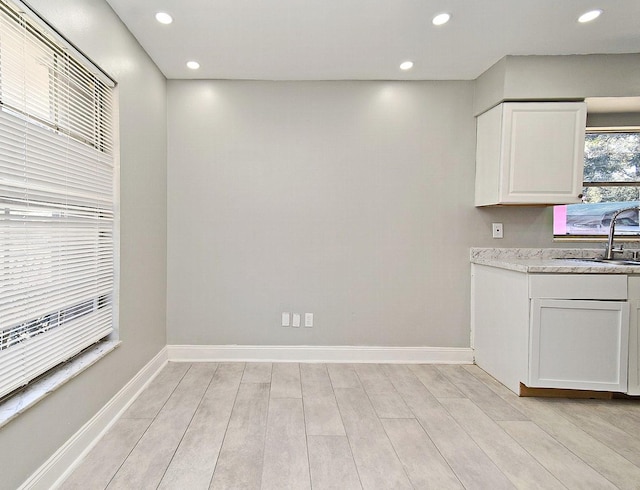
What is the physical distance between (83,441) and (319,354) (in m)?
1.76

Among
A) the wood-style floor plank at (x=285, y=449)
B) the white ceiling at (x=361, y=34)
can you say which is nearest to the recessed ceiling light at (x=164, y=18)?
the white ceiling at (x=361, y=34)

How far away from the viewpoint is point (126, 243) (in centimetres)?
221

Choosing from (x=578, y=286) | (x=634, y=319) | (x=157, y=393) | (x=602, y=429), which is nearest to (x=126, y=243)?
A: (x=157, y=393)

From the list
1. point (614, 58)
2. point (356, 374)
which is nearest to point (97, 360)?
point (356, 374)

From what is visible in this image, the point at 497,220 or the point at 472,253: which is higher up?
the point at 497,220

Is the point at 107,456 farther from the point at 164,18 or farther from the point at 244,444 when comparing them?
the point at 164,18

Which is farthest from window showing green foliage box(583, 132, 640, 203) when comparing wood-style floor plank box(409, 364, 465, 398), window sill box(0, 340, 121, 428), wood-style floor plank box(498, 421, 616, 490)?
window sill box(0, 340, 121, 428)

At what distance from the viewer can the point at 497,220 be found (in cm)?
302

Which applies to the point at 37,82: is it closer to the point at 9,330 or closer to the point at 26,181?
the point at 26,181

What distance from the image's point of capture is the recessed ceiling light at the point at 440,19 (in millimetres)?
2110

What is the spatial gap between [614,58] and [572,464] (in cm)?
283

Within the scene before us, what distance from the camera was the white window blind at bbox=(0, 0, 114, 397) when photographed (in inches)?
51.1

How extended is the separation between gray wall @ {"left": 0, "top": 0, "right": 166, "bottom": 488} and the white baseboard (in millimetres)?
317

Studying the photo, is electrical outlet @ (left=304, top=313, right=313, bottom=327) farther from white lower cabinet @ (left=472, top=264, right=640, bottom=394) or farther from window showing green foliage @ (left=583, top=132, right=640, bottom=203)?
window showing green foliage @ (left=583, top=132, right=640, bottom=203)
